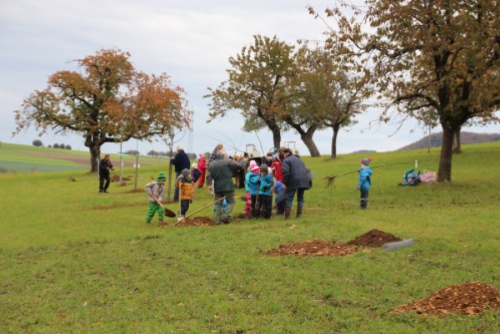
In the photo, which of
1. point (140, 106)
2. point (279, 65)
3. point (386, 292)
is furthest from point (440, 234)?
point (279, 65)

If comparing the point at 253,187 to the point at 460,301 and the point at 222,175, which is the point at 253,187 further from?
the point at 460,301

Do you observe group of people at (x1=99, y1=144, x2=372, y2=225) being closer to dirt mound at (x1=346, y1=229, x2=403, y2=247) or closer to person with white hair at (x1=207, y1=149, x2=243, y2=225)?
person with white hair at (x1=207, y1=149, x2=243, y2=225)

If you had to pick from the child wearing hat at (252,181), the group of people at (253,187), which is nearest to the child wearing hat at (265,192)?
the group of people at (253,187)

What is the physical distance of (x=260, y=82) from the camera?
4894 centimetres

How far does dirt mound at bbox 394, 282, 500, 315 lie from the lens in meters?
7.71

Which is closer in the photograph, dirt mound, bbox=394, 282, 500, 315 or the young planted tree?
dirt mound, bbox=394, 282, 500, 315

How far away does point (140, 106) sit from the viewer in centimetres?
3825

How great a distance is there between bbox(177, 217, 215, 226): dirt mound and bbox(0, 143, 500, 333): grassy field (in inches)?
37.4

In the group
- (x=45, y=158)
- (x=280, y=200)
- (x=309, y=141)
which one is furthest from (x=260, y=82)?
(x=45, y=158)

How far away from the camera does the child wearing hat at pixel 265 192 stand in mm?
17750

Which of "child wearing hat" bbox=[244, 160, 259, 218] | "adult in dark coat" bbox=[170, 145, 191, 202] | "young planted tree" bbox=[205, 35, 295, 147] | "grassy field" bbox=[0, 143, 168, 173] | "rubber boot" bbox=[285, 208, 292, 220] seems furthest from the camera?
"grassy field" bbox=[0, 143, 168, 173]

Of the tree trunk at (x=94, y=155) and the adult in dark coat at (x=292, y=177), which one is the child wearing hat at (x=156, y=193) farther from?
the tree trunk at (x=94, y=155)

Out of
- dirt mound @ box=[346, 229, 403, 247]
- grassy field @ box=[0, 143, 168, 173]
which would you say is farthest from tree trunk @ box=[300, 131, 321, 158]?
dirt mound @ box=[346, 229, 403, 247]

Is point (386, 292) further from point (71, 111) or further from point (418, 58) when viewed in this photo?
point (71, 111)
